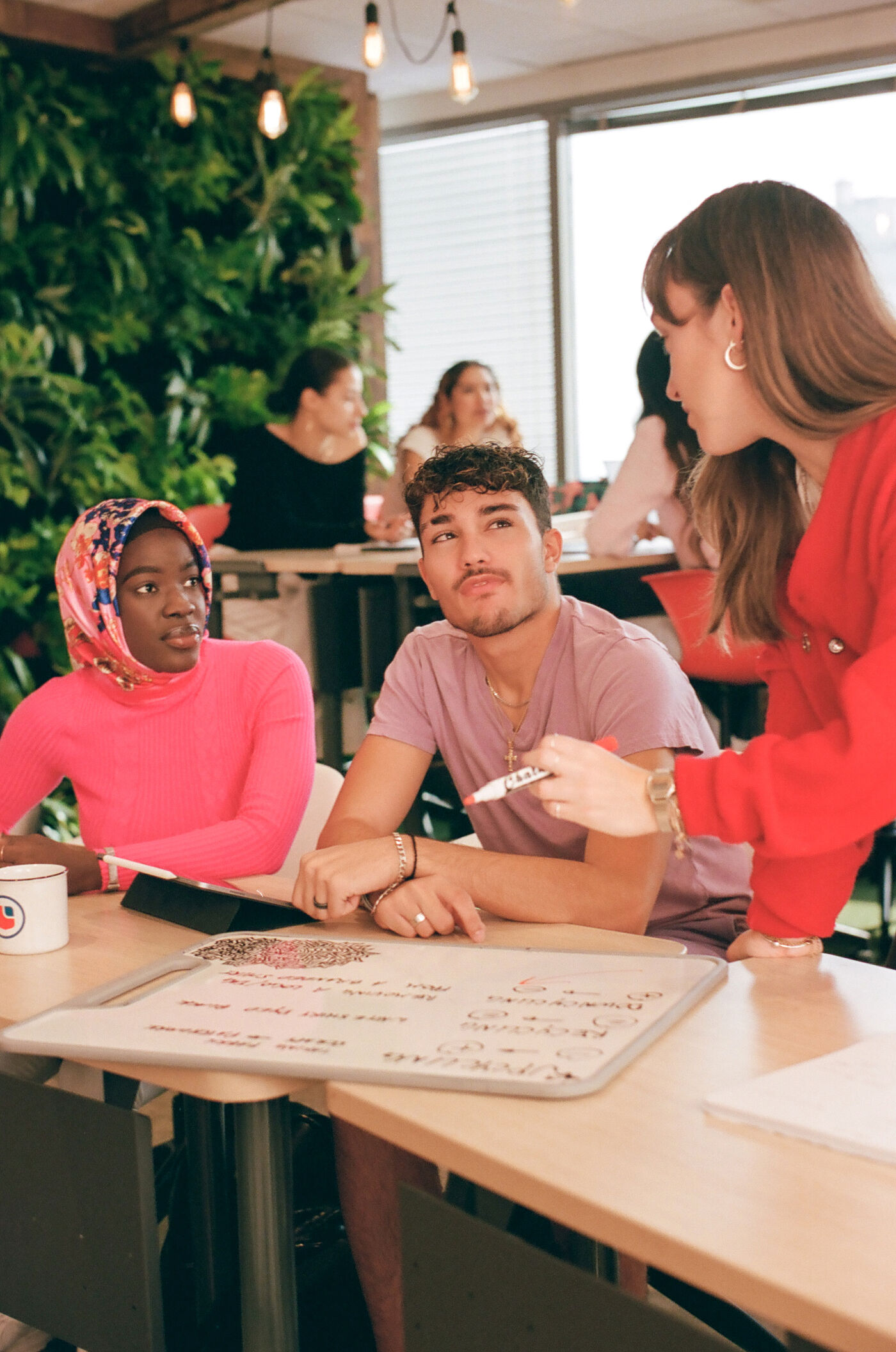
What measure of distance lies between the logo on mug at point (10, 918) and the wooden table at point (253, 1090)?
0.10 feet

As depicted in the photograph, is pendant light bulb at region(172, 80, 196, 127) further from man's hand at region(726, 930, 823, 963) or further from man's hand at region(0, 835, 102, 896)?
man's hand at region(726, 930, 823, 963)

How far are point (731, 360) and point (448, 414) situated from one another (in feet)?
13.4

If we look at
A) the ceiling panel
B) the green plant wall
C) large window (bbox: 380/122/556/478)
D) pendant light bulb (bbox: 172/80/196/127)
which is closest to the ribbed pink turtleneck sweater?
the green plant wall

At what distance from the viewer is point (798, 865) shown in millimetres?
1282

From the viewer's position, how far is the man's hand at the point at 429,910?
53.6 inches

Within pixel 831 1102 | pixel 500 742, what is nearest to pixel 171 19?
pixel 500 742

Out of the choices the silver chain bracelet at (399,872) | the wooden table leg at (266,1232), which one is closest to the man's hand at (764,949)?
the silver chain bracelet at (399,872)

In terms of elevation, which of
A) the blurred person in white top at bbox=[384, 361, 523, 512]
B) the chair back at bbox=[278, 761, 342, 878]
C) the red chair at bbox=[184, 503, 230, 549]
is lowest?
the chair back at bbox=[278, 761, 342, 878]

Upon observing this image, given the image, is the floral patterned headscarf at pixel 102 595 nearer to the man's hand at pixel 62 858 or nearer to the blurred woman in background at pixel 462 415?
the man's hand at pixel 62 858

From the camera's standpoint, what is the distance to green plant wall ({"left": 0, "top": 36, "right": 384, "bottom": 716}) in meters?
5.00

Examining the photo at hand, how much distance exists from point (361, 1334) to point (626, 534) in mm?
2203

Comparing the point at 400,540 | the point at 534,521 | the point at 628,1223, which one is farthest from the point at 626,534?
the point at 628,1223

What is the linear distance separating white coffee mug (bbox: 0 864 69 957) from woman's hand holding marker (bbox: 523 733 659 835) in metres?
0.57

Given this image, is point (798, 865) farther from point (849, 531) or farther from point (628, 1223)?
point (628, 1223)
